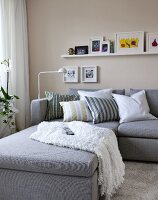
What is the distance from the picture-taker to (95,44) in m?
3.99

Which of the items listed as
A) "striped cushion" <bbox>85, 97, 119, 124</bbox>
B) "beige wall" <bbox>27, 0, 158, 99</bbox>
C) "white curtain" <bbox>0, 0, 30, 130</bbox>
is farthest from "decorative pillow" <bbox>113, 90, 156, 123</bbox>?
"white curtain" <bbox>0, 0, 30, 130</bbox>

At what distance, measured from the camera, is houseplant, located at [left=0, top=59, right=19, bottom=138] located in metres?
3.30

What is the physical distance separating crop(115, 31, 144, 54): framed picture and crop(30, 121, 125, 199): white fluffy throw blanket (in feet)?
5.41

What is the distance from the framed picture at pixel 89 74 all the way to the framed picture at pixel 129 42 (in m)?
0.45

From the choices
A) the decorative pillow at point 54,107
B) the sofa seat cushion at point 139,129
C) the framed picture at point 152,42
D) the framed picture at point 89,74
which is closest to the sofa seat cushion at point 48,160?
the sofa seat cushion at point 139,129

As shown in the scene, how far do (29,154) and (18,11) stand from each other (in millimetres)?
2613

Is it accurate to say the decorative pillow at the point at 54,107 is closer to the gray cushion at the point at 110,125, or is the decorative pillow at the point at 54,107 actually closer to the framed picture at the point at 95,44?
the gray cushion at the point at 110,125

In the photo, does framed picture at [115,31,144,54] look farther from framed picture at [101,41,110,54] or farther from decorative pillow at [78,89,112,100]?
decorative pillow at [78,89,112,100]

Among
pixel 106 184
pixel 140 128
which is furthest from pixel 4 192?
pixel 140 128

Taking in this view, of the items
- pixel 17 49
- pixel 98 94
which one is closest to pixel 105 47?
pixel 98 94

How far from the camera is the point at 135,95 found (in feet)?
11.5

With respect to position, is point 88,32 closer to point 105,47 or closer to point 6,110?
point 105,47

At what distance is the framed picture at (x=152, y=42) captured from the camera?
3741mm

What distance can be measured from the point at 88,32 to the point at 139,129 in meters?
1.75
